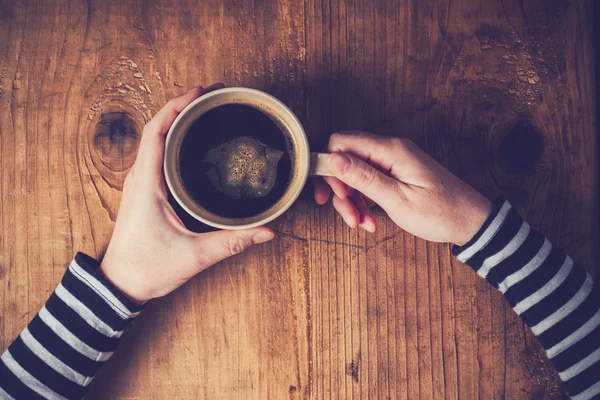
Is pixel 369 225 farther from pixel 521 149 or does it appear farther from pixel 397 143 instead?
pixel 521 149

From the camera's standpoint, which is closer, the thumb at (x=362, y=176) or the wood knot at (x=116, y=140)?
the thumb at (x=362, y=176)

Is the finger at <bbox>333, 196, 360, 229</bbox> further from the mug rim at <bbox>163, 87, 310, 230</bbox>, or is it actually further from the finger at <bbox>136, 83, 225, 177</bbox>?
the finger at <bbox>136, 83, 225, 177</bbox>

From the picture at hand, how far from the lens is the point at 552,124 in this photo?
0.82 metres

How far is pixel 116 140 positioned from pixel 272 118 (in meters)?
0.30

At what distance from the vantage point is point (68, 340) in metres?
0.71

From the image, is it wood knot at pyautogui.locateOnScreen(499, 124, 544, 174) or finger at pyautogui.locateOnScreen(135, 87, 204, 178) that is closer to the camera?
finger at pyautogui.locateOnScreen(135, 87, 204, 178)

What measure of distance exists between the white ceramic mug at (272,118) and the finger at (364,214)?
0.14 meters

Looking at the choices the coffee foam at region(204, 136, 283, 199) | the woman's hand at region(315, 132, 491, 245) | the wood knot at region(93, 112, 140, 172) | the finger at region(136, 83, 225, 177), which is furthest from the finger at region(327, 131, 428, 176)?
the wood knot at region(93, 112, 140, 172)

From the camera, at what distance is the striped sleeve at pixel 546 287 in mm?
726

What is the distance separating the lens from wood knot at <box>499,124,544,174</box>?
819mm

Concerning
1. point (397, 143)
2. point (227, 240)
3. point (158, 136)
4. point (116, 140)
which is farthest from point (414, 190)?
point (116, 140)

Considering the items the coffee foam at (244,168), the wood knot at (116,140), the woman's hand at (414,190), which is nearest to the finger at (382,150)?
the woman's hand at (414,190)

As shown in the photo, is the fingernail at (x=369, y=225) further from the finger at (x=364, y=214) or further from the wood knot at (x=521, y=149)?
the wood knot at (x=521, y=149)

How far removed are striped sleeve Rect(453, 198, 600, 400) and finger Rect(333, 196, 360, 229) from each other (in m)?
0.18
